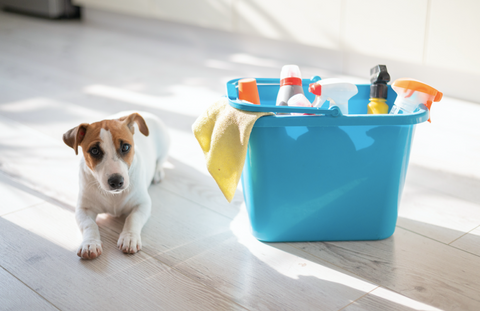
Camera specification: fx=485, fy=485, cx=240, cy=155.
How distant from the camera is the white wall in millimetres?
1944

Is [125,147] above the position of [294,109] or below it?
below

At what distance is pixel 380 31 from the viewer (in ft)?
7.18

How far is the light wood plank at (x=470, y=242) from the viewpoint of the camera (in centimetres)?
103

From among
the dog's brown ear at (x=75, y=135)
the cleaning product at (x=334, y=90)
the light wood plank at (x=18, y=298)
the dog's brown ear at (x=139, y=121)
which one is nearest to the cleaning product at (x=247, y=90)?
the cleaning product at (x=334, y=90)

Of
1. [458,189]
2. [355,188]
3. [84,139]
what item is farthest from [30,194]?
[458,189]

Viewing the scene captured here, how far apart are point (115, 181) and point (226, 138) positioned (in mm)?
251

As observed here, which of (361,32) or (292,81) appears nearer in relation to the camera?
(292,81)

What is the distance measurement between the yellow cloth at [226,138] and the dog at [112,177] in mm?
175

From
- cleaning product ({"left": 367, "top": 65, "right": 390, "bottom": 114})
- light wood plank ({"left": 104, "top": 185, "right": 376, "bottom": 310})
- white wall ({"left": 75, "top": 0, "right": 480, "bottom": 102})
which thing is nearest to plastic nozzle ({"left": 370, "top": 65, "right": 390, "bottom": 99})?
cleaning product ({"left": 367, "top": 65, "right": 390, "bottom": 114})

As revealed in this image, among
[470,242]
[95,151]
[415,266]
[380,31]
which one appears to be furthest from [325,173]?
[380,31]

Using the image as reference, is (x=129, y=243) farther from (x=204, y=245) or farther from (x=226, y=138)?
(x=226, y=138)

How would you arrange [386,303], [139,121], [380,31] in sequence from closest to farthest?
[386,303], [139,121], [380,31]

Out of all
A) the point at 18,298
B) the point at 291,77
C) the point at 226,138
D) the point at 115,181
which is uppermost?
the point at 291,77

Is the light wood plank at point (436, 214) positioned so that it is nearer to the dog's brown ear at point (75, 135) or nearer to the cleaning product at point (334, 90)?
the cleaning product at point (334, 90)
